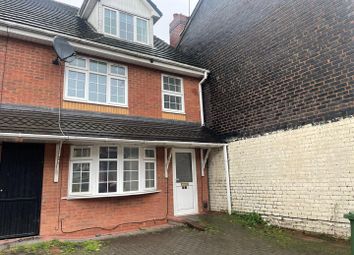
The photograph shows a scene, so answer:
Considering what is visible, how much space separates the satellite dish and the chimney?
806 centimetres

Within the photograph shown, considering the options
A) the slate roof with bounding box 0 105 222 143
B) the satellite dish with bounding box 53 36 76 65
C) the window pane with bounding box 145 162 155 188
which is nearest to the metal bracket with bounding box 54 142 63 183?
the slate roof with bounding box 0 105 222 143

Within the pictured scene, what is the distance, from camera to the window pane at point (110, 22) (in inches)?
412

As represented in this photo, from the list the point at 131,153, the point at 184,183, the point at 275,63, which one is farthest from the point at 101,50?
the point at 275,63

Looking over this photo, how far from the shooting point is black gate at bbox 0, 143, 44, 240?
6734mm

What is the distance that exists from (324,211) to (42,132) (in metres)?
7.35

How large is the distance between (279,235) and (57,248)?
559cm

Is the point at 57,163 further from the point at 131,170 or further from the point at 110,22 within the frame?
the point at 110,22

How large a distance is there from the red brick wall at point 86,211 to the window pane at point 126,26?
205 inches

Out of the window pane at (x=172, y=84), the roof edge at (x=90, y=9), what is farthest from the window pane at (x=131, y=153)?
the roof edge at (x=90, y=9)

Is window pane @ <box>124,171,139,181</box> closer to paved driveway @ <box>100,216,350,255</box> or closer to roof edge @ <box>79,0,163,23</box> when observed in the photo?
paved driveway @ <box>100,216,350,255</box>

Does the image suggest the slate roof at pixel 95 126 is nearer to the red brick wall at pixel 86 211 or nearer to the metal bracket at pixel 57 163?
the metal bracket at pixel 57 163

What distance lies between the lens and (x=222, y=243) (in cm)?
677

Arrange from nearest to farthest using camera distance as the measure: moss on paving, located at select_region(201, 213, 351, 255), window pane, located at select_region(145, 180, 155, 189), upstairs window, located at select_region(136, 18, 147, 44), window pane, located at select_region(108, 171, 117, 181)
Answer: moss on paving, located at select_region(201, 213, 351, 255) < window pane, located at select_region(108, 171, 117, 181) < window pane, located at select_region(145, 180, 155, 189) < upstairs window, located at select_region(136, 18, 147, 44)

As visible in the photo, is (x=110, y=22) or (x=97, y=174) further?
(x=110, y=22)
